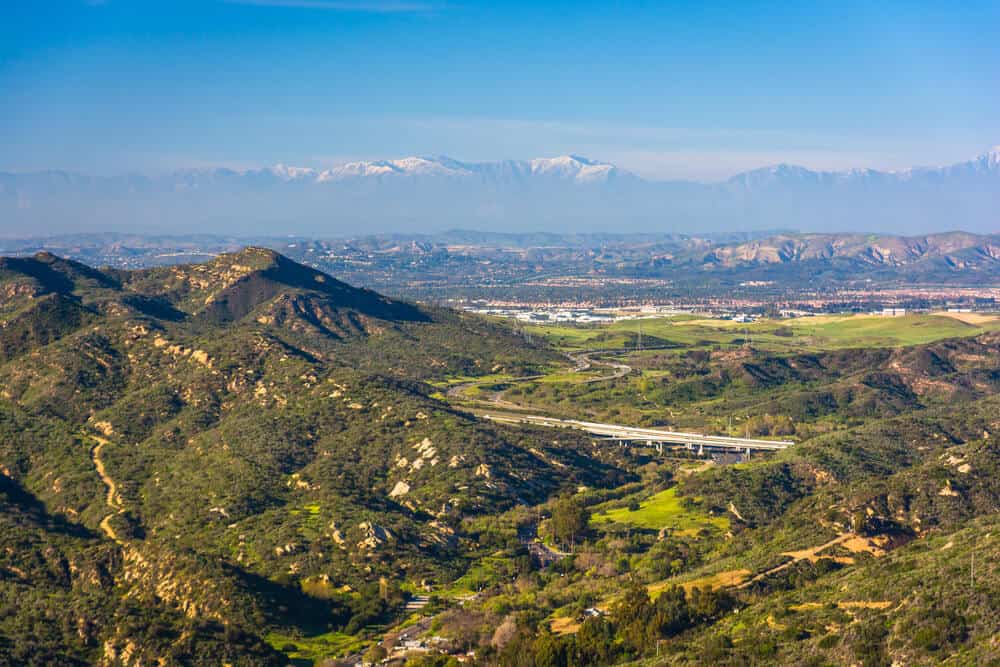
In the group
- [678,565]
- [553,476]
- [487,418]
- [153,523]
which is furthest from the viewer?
[487,418]

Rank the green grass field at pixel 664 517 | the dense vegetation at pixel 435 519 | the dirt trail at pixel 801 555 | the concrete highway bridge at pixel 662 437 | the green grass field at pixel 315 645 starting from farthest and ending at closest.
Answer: the concrete highway bridge at pixel 662 437 → the green grass field at pixel 664 517 → the dirt trail at pixel 801 555 → the green grass field at pixel 315 645 → the dense vegetation at pixel 435 519

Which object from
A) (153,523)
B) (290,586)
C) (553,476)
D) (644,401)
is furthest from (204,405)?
(644,401)

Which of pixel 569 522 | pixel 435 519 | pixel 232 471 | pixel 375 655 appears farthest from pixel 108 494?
pixel 569 522

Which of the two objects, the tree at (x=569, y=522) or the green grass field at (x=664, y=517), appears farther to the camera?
the green grass field at (x=664, y=517)

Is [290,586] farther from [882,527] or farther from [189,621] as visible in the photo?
[882,527]

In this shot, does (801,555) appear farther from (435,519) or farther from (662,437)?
(662,437)

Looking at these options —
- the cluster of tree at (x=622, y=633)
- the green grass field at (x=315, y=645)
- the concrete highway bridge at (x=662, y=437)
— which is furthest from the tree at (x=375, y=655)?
the concrete highway bridge at (x=662, y=437)

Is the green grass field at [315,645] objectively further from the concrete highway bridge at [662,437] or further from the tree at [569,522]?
the concrete highway bridge at [662,437]
